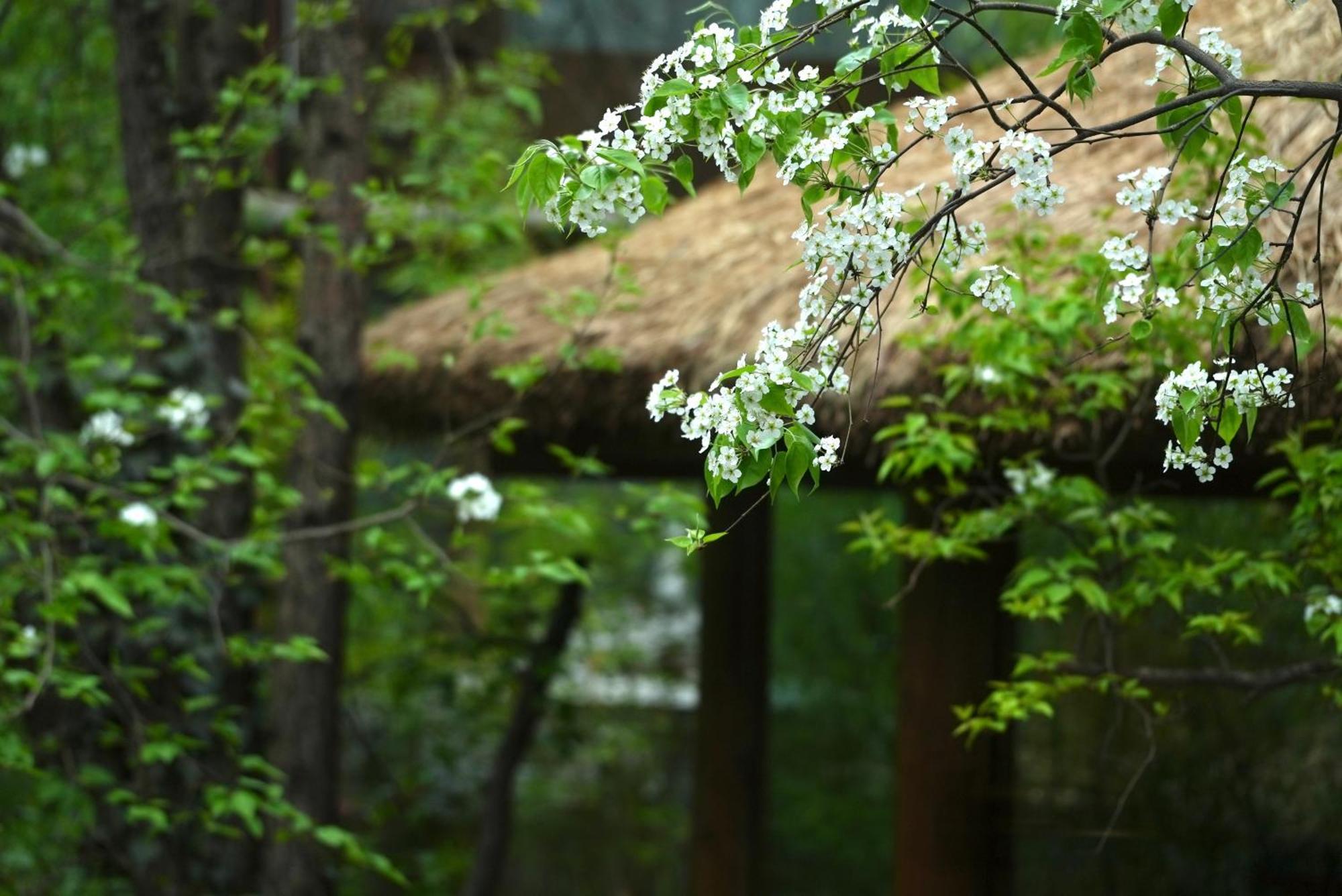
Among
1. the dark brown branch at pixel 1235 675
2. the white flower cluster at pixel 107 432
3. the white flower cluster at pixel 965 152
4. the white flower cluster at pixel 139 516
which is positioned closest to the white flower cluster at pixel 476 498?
the white flower cluster at pixel 139 516

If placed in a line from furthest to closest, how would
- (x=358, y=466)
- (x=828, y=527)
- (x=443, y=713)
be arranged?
(x=443, y=713) < (x=828, y=527) < (x=358, y=466)

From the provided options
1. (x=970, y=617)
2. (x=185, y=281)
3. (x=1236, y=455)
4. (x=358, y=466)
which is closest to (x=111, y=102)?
(x=185, y=281)

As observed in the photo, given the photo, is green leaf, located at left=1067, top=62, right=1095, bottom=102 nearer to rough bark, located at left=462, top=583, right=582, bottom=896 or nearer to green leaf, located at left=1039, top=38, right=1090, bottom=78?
green leaf, located at left=1039, top=38, right=1090, bottom=78

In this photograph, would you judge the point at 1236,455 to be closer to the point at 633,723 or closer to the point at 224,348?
the point at 224,348

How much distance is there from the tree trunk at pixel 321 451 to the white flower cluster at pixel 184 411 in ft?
1.39

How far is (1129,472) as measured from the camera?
10.0 ft

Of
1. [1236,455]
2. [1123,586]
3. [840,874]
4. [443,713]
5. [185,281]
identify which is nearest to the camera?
[1123,586]

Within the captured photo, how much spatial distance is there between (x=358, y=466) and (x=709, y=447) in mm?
1837

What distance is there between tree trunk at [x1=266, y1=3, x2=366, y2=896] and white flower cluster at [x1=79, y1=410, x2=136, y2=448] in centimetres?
60

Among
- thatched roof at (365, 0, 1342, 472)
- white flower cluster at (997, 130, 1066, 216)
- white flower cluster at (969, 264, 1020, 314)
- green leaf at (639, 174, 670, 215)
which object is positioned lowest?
white flower cluster at (969, 264, 1020, 314)

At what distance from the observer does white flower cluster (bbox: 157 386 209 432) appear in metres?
3.08

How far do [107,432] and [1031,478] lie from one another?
6.32 ft

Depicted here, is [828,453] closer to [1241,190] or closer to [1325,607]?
[1241,190]

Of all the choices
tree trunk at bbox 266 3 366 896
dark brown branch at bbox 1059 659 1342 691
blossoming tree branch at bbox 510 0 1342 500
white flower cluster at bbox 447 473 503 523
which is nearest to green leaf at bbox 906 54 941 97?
blossoming tree branch at bbox 510 0 1342 500
